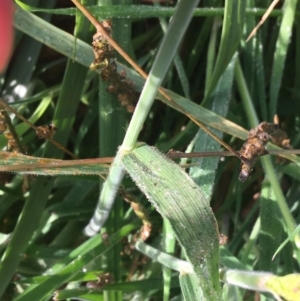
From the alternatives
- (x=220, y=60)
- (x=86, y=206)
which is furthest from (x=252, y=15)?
(x=86, y=206)

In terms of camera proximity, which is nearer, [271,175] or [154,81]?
[154,81]

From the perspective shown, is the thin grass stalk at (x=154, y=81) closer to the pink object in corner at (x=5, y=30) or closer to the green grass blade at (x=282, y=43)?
the pink object in corner at (x=5, y=30)

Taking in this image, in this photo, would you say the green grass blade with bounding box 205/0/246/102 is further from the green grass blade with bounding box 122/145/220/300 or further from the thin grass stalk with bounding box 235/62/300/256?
the green grass blade with bounding box 122/145/220/300

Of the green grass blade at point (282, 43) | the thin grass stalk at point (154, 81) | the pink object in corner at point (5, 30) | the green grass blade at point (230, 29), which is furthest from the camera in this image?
the green grass blade at point (282, 43)

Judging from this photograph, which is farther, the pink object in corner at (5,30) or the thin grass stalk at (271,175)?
the thin grass stalk at (271,175)

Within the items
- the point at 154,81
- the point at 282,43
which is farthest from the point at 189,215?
the point at 282,43

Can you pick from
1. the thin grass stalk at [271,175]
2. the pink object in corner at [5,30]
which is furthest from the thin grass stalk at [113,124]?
the pink object in corner at [5,30]

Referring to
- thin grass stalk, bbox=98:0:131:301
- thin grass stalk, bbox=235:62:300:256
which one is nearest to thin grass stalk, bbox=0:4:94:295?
thin grass stalk, bbox=98:0:131:301

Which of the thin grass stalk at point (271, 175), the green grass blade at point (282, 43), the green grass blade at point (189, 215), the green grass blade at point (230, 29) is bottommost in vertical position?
the green grass blade at point (189, 215)

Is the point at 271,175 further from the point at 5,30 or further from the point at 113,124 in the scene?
the point at 5,30
